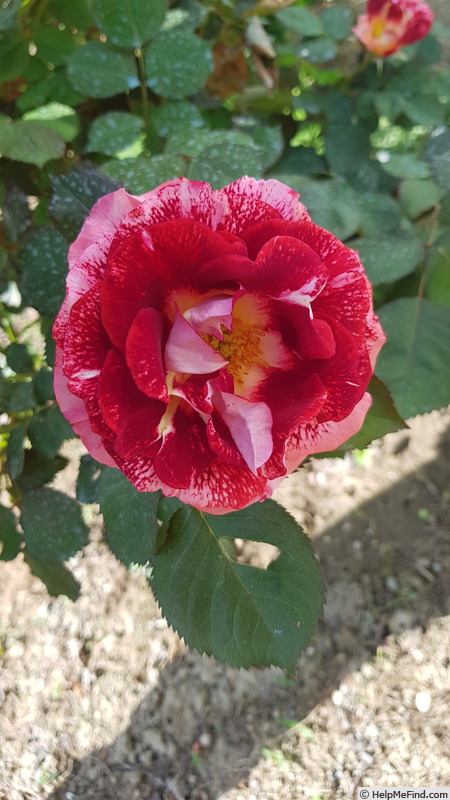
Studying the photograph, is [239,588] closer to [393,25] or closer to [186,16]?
[186,16]

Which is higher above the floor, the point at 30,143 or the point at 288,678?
the point at 30,143

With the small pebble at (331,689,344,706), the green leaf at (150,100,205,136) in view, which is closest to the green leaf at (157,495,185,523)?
the green leaf at (150,100,205,136)

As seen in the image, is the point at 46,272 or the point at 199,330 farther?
the point at 46,272

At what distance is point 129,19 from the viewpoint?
66 centimetres

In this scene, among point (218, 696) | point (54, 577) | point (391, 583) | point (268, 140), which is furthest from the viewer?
point (391, 583)

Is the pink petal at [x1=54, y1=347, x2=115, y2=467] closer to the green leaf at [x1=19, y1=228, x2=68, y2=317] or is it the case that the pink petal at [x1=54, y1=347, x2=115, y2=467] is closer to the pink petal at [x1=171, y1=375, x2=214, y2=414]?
the pink petal at [x1=171, y1=375, x2=214, y2=414]

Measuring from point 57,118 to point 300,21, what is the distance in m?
0.51

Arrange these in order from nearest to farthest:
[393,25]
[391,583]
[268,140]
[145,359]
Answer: [145,359], [268,140], [393,25], [391,583]

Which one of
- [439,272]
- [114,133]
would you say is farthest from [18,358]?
[439,272]

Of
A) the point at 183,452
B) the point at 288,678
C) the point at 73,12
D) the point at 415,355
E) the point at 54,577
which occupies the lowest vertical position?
the point at 288,678

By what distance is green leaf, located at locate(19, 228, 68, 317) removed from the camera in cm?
57

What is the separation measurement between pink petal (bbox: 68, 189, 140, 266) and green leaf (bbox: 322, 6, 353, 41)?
2.69ft

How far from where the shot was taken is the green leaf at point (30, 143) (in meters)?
0.57

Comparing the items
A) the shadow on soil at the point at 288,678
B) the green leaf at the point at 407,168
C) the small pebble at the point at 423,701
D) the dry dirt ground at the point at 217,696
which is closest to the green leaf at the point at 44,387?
the green leaf at the point at 407,168
